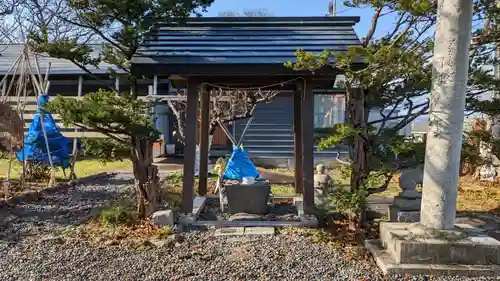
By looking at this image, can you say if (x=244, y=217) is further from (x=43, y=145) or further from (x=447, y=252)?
(x=43, y=145)

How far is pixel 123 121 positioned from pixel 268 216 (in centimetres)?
226

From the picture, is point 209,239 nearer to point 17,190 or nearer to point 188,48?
point 188,48

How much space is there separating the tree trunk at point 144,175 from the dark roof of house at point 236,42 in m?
0.92

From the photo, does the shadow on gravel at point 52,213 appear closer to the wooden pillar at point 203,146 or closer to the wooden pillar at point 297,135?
the wooden pillar at point 203,146

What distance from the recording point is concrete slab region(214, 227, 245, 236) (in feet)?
14.0

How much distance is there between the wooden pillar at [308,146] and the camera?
4.61 meters

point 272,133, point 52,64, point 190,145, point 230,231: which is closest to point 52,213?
point 190,145

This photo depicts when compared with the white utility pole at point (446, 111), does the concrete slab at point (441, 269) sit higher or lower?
lower

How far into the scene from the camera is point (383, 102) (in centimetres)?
407

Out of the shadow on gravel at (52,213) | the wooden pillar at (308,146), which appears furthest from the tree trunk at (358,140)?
the shadow on gravel at (52,213)

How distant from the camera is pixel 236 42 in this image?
16.4 ft

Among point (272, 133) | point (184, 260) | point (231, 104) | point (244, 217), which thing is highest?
point (231, 104)

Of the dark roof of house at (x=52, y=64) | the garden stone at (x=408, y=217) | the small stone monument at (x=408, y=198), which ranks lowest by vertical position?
the garden stone at (x=408, y=217)

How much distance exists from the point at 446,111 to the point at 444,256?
1264 mm
